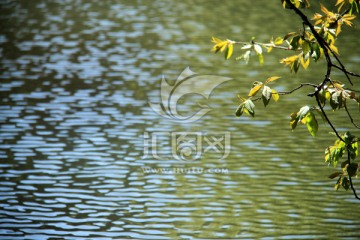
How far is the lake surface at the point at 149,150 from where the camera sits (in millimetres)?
7301

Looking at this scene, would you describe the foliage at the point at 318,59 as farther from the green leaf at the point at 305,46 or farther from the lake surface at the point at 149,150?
the lake surface at the point at 149,150

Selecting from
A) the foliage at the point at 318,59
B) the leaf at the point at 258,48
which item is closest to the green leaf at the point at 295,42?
the foliage at the point at 318,59

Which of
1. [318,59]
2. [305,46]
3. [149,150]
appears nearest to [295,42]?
[305,46]

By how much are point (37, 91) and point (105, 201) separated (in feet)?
16.7

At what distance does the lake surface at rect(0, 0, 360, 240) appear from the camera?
7.30 meters

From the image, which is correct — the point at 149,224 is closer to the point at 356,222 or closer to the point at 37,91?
the point at 356,222

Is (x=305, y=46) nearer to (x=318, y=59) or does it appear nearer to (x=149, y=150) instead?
(x=318, y=59)

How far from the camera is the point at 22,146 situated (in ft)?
32.3

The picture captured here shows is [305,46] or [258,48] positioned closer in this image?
[305,46]

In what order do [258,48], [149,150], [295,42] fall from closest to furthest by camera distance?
[295,42], [258,48], [149,150]

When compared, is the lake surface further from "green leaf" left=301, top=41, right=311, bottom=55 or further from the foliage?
"green leaf" left=301, top=41, right=311, bottom=55

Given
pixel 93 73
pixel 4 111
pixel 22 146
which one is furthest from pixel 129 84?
pixel 22 146

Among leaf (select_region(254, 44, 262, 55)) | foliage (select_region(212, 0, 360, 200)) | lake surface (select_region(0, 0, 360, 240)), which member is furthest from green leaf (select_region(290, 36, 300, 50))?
lake surface (select_region(0, 0, 360, 240))

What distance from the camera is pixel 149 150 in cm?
966
